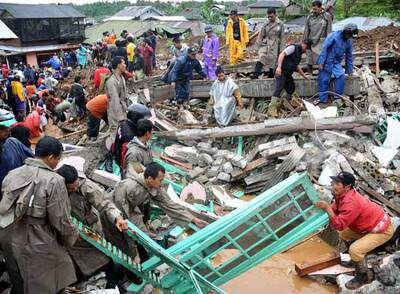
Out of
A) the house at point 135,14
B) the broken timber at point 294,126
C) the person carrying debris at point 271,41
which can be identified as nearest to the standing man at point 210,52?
the person carrying debris at point 271,41

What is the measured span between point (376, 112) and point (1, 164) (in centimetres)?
688

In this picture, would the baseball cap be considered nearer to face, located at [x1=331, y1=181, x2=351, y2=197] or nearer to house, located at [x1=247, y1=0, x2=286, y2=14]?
face, located at [x1=331, y1=181, x2=351, y2=197]

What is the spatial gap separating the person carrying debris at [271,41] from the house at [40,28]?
23.0 m

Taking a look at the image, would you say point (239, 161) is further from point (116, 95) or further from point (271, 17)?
point (271, 17)

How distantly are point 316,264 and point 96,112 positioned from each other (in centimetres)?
467

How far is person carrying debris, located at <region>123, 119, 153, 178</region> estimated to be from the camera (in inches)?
200

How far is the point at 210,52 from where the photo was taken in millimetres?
11352

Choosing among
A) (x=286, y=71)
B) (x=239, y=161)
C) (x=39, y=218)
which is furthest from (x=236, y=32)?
(x=39, y=218)

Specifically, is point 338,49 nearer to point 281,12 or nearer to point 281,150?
point 281,150

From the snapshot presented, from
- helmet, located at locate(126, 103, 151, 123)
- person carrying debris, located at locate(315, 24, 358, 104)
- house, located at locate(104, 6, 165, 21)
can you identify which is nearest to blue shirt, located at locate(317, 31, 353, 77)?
person carrying debris, located at locate(315, 24, 358, 104)

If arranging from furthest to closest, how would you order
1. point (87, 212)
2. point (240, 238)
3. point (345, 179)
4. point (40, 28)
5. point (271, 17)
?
point (40, 28) < point (271, 17) < point (345, 179) < point (87, 212) < point (240, 238)

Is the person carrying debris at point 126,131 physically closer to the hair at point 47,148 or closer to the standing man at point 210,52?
the hair at point 47,148

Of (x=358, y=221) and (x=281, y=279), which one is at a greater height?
(x=358, y=221)

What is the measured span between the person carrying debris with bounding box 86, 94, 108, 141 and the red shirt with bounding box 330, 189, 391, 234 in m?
4.49
